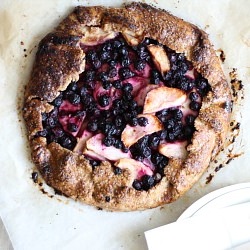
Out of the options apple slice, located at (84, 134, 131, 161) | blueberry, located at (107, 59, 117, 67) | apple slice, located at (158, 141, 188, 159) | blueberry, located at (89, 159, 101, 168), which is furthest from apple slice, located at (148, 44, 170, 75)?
blueberry, located at (89, 159, 101, 168)

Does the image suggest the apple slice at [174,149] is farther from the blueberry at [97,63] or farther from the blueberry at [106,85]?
the blueberry at [97,63]

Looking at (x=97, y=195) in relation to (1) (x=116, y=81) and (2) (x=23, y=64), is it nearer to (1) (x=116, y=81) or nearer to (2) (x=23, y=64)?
(1) (x=116, y=81)

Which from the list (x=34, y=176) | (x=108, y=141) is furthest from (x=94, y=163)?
(x=34, y=176)

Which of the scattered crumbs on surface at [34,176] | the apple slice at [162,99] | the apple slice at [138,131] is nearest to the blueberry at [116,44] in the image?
the apple slice at [162,99]

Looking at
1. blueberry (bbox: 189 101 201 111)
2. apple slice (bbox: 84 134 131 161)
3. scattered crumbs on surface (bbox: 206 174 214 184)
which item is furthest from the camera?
scattered crumbs on surface (bbox: 206 174 214 184)

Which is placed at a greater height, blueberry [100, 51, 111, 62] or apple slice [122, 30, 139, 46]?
apple slice [122, 30, 139, 46]

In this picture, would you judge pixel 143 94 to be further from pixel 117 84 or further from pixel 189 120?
pixel 189 120

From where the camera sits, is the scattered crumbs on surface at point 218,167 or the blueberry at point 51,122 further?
the scattered crumbs on surface at point 218,167

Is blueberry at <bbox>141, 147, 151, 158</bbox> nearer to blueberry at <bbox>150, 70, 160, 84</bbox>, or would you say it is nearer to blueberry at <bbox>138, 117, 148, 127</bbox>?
blueberry at <bbox>138, 117, 148, 127</bbox>
